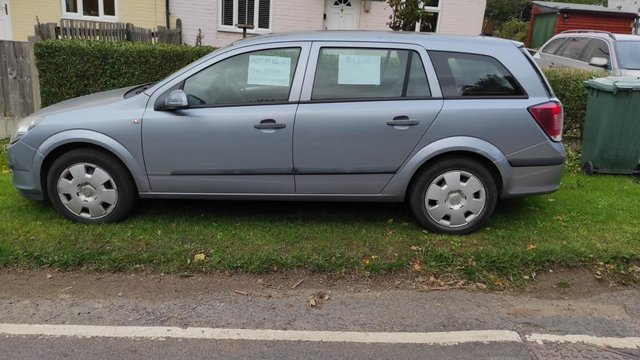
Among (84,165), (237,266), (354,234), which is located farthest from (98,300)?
(354,234)

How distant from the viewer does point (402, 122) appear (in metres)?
4.54

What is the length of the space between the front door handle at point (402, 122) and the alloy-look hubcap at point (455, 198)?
0.52 metres

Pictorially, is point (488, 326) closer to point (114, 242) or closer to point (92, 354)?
point (92, 354)

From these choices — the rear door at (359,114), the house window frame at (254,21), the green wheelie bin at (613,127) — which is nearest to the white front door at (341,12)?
the house window frame at (254,21)

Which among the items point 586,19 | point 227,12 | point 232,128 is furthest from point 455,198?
point 586,19

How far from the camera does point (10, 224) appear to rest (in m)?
4.73

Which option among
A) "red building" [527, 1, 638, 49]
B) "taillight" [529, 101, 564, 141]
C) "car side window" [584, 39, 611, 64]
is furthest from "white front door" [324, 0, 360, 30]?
"taillight" [529, 101, 564, 141]

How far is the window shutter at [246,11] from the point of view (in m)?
14.9

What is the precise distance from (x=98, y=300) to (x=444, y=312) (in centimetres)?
234

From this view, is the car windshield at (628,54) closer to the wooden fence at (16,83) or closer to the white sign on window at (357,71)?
the white sign on window at (357,71)

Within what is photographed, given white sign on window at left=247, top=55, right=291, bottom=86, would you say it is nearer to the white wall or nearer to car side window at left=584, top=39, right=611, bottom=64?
car side window at left=584, top=39, right=611, bottom=64

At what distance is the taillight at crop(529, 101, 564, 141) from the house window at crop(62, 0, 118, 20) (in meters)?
12.7

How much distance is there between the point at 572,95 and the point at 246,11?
31.6ft

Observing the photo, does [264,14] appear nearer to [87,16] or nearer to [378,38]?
[87,16]
